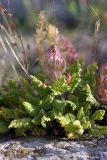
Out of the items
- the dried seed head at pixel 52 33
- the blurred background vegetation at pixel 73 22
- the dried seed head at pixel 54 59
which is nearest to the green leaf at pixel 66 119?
the dried seed head at pixel 54 59

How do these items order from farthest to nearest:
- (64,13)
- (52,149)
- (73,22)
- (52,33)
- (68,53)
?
1. (64,13)
2. (73,22)
3. (68,53)
4. (52,33)
5. (52,149)

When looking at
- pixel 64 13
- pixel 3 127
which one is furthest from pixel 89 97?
pixel 64 13

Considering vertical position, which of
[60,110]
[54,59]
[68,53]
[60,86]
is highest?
[68,53]

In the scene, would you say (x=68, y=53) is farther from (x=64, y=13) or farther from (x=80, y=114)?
(x=64, y=13)

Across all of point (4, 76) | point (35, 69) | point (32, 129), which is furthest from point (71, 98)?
point (35, 69)

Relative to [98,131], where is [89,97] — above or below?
above

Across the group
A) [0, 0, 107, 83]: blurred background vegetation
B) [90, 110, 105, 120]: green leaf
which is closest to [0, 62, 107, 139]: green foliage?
[90, 110, 105, 120]: green leaf

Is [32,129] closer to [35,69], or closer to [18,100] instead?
[18,100]
